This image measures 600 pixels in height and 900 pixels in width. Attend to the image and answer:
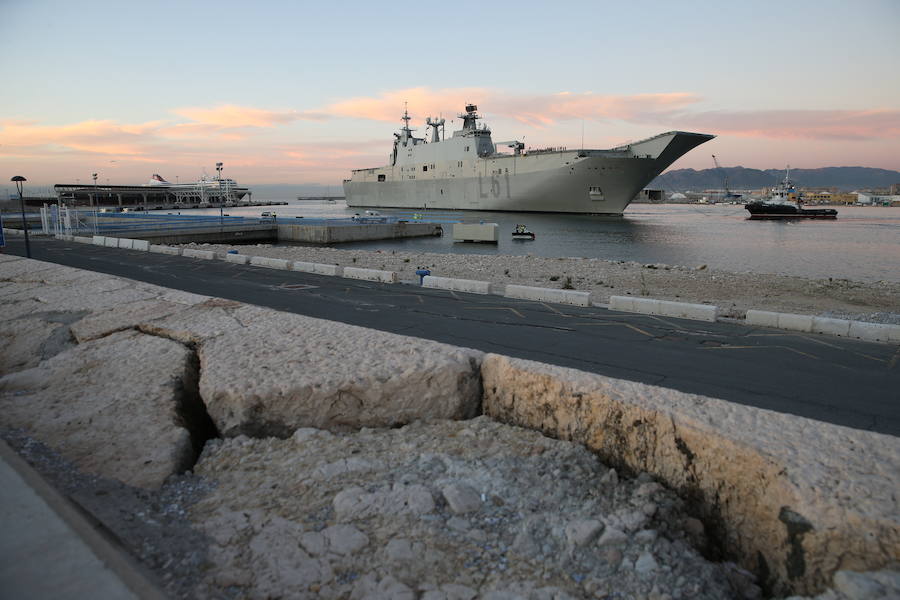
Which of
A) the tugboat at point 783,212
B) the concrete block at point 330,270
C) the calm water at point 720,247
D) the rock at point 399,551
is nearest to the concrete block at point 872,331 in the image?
the rock at point 399,551

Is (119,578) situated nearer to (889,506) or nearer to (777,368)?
(889,506)

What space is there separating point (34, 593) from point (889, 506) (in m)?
3.90

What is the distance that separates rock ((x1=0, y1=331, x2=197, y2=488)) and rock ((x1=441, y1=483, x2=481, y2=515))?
6.26 ft

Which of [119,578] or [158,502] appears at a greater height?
[119,578]

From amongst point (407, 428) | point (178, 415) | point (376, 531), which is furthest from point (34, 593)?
point (407, 428)

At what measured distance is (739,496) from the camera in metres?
3.16

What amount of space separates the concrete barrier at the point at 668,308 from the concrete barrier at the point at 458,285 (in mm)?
2741

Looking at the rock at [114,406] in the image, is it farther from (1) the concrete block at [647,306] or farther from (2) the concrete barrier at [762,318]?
(2) the concrete barrier at [762,318]

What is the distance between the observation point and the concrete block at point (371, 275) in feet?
42.3

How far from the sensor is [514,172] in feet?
213

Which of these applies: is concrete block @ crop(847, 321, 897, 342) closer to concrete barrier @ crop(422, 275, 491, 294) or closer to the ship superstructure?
concrete barrier @ crop(422, 275, 491, 294)

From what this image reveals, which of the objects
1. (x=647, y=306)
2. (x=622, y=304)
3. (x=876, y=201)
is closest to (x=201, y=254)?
(x=622, y=304)

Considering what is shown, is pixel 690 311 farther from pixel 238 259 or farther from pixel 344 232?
pixel 344 232

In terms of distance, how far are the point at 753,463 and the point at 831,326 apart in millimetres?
6146
